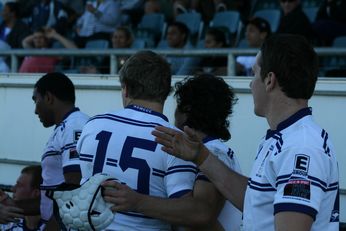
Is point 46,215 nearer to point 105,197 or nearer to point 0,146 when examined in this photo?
point 105,197

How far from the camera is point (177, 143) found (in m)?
3.77

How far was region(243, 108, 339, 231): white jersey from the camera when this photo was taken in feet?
10.4

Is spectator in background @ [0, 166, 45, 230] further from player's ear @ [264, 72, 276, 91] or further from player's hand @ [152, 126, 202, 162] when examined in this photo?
player's ear @ [264, 72, 276, 91]

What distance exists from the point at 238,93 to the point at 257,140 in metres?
0.44

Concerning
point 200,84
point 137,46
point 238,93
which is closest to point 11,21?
point 137,46

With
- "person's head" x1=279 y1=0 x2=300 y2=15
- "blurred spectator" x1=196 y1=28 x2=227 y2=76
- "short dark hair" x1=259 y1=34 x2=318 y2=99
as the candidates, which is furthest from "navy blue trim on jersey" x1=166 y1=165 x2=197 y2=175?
"person's head" x1=279 y1=0 x2=300 y2=15

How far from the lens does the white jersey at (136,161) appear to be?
4109 millimetres

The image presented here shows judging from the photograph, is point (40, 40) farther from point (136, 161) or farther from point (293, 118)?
point (293, 118)

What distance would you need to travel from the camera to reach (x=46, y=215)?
6.26 metres

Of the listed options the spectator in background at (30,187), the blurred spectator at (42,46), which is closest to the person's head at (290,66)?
the spectator in background at (30,187)

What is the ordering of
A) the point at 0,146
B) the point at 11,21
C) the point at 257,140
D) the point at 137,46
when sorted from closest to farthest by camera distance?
the point at 257,140 < the point at 0,146 < the point at 137,46 < the point at 11,21

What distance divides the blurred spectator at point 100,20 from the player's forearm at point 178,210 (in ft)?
26.9

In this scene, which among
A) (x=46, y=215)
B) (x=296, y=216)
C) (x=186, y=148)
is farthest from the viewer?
(x=46, y=215)

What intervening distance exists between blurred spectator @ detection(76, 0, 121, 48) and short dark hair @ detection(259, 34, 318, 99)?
886 cm
